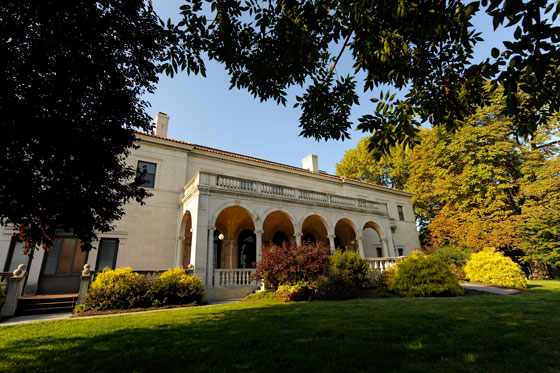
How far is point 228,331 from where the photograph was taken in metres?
5.46

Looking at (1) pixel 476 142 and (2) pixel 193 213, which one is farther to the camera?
(1) pixel 476 142

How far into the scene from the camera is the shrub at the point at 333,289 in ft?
35.4

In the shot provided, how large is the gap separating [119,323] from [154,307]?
3.64 m

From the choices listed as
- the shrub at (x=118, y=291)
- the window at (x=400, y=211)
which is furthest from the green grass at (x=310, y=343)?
the window at (x=400, y=211)

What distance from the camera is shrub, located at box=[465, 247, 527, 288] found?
1423 centimetres

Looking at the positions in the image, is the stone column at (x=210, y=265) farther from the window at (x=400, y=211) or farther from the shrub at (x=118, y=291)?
the window at (x=400, y=211)

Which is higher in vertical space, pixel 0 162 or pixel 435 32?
pixel 435 32

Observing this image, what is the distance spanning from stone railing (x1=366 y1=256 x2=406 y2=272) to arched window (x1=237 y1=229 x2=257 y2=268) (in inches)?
334

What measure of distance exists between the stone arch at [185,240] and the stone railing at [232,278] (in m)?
3.31

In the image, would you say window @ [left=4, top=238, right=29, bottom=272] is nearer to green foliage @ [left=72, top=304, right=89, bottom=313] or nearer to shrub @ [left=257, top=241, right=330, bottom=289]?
green foliage @ [left=72, top=304, right=89, bottom=313]

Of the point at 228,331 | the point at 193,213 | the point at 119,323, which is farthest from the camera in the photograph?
the point at 193,213

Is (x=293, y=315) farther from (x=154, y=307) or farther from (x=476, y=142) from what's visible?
(x=476, y=142)

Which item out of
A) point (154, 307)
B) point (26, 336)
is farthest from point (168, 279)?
point (26, 336)

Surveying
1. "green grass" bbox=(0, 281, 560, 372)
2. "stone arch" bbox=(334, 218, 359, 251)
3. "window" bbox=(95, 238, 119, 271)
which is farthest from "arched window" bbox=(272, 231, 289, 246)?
"green grass" bbox=(0, 281, 560, 372)
